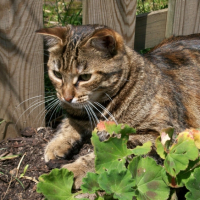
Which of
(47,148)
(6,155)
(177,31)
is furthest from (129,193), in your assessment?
(177,31)

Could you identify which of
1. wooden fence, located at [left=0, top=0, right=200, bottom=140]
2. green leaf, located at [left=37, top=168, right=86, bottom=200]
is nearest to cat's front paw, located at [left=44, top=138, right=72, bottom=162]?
wooden fence, located at [left=0, top=0, right=200, bottom=140]

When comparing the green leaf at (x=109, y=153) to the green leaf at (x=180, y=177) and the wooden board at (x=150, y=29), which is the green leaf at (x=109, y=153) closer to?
the green leaf at (x=180, y=177)

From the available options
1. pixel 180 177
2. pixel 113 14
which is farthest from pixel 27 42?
pixel 180 177

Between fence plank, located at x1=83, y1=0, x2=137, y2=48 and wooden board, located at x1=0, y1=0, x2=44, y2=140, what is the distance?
18.3 inches

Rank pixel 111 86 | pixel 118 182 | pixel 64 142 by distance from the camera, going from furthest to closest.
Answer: pixel 64 142 < pixel 111 86 < pixel 118 182

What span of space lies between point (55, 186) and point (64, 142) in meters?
0.77

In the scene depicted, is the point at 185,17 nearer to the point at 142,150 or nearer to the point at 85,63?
the point at 85,63

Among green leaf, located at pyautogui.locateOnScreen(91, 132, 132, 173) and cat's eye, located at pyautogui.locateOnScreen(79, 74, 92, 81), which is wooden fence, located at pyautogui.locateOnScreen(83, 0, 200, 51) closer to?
cat's eye, located at pyautogui.locateOnScreen(79, 74, 92, 81)

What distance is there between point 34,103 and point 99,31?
0.98 meters

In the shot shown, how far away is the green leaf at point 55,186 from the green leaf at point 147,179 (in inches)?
14.9

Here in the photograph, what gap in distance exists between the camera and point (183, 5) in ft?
11.2

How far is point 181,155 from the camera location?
195 cm

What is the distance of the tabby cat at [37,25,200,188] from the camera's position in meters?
2.41

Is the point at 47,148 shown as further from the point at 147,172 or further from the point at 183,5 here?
the point at 183,5
